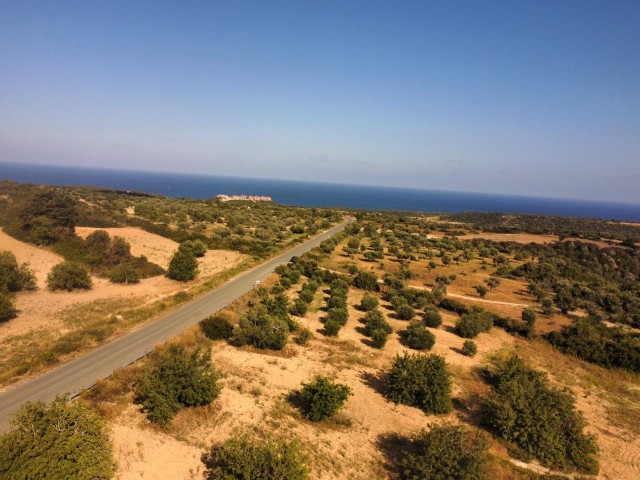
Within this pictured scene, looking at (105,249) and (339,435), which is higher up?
(105,249)

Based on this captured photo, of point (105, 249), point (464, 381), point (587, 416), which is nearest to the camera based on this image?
point (587, 416)

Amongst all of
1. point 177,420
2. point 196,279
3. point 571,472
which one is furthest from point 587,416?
point 196,279

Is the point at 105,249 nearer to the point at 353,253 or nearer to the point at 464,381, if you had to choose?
the point at 353,253

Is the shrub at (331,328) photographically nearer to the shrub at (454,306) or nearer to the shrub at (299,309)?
the shrub at (299,309)

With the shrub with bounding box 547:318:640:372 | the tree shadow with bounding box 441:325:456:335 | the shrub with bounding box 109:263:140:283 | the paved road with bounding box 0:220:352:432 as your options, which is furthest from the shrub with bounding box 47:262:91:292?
the shrub with bounding box 547:318:640:372

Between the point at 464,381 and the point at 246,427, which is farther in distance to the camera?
the point at 464,381

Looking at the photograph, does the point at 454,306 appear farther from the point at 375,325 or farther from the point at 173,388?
the point at 173,388

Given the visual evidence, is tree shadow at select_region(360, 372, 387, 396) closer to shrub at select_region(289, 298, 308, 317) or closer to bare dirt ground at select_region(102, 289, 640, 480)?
bare dirt ground at select_region(102, 289, 640, 480)
